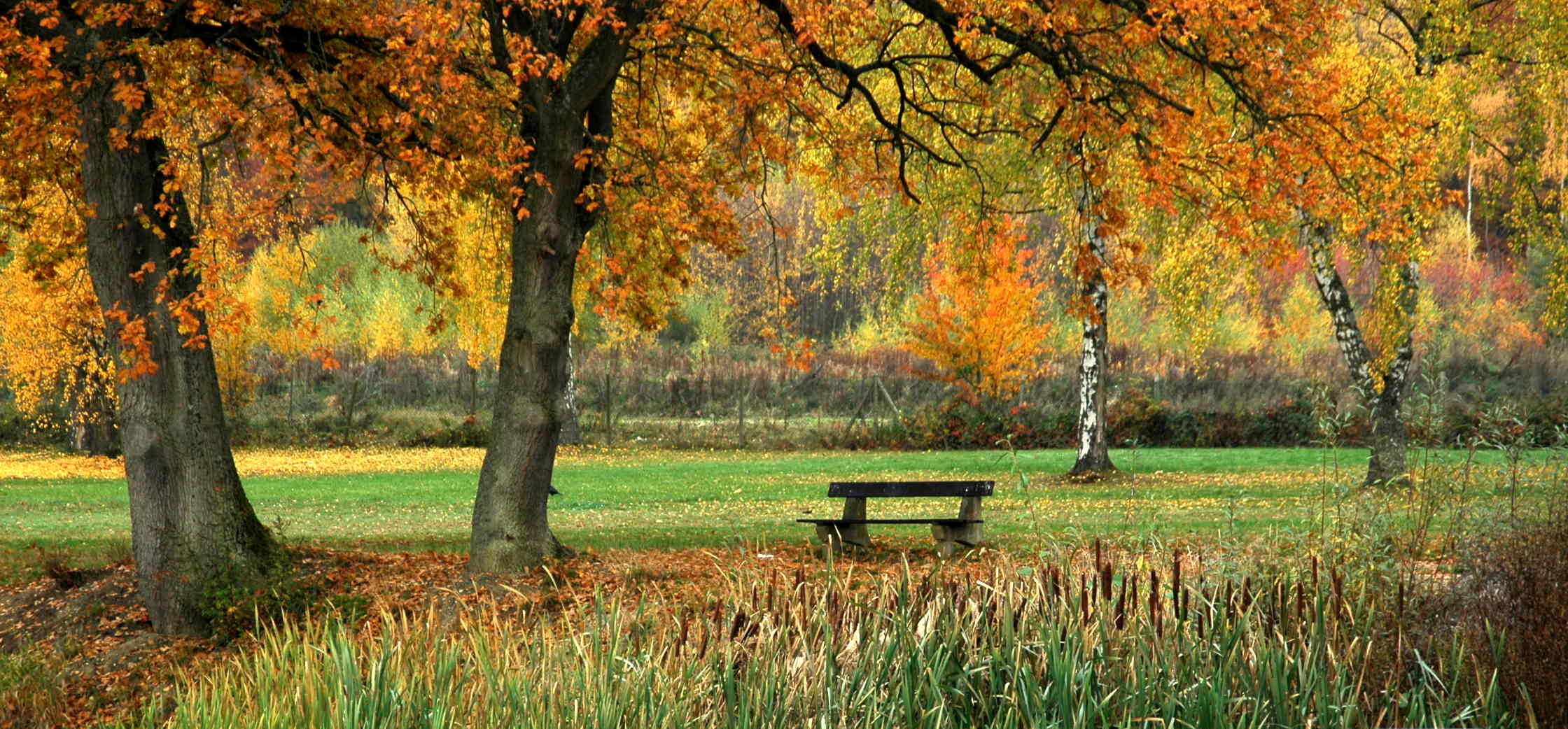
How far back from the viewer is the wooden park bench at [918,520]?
11367mm

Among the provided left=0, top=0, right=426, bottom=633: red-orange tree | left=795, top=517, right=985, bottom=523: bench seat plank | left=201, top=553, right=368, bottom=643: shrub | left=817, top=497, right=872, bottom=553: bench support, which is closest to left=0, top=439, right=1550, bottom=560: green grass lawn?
left=795, top=517, right=985, bottom=523: bench seat plank

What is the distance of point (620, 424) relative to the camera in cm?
3606

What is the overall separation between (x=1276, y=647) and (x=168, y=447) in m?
7.78

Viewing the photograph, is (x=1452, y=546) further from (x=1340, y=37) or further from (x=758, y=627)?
(x=1340, y=37)

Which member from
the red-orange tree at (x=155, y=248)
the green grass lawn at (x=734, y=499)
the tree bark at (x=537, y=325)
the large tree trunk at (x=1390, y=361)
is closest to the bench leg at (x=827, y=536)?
the green grass lawn at (x=734, y=499)

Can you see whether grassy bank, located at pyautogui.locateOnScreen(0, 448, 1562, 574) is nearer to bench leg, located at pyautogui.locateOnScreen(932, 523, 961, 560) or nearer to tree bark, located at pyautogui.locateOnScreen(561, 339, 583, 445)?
bench leg, located at pyautogui.locateOnScreen(932, 523, 961, 560)

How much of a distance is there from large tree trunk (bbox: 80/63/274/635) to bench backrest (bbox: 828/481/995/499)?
4.79m

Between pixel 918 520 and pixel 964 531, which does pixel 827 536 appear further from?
pixel 964 531

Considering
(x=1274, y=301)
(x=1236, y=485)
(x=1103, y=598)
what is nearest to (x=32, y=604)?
(x=1103, y=598)

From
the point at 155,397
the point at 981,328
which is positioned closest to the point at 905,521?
the point at 155,397

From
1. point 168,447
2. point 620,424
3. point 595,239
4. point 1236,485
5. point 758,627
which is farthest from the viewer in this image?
point 620,424

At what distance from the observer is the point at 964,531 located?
11594mm

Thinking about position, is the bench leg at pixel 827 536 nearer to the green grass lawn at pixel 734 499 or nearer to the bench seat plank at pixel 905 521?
the bench seat plank at pixel 905 521

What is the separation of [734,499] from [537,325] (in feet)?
35.5
